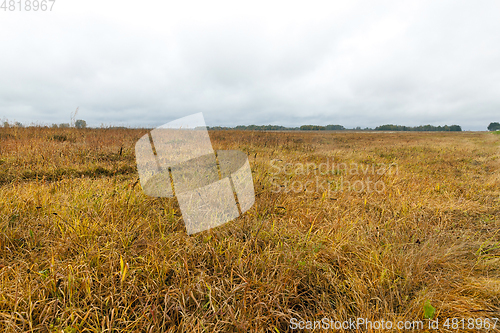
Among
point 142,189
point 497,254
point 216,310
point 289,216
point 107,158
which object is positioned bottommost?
point 497,254

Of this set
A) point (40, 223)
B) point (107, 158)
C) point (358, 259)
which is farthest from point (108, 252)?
point (107, 158)

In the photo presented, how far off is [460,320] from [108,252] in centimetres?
336

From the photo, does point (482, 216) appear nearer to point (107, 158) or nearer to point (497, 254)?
point (497, 254)

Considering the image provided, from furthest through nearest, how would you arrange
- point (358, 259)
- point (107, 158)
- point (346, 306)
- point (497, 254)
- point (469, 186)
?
point (107, 158) < point (469, 186) < point (497, 254) < point (358, 259) < point (346, 306)

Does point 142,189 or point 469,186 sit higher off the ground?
point 142,189

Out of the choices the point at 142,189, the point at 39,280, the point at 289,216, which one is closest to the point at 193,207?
the point at 142,189

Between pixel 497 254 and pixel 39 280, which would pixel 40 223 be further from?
pixel 497 254

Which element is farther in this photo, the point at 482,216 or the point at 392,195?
the point at 392,195

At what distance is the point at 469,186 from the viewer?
5.43 m

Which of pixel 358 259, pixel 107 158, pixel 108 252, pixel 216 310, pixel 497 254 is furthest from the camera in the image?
pixel 107 158
